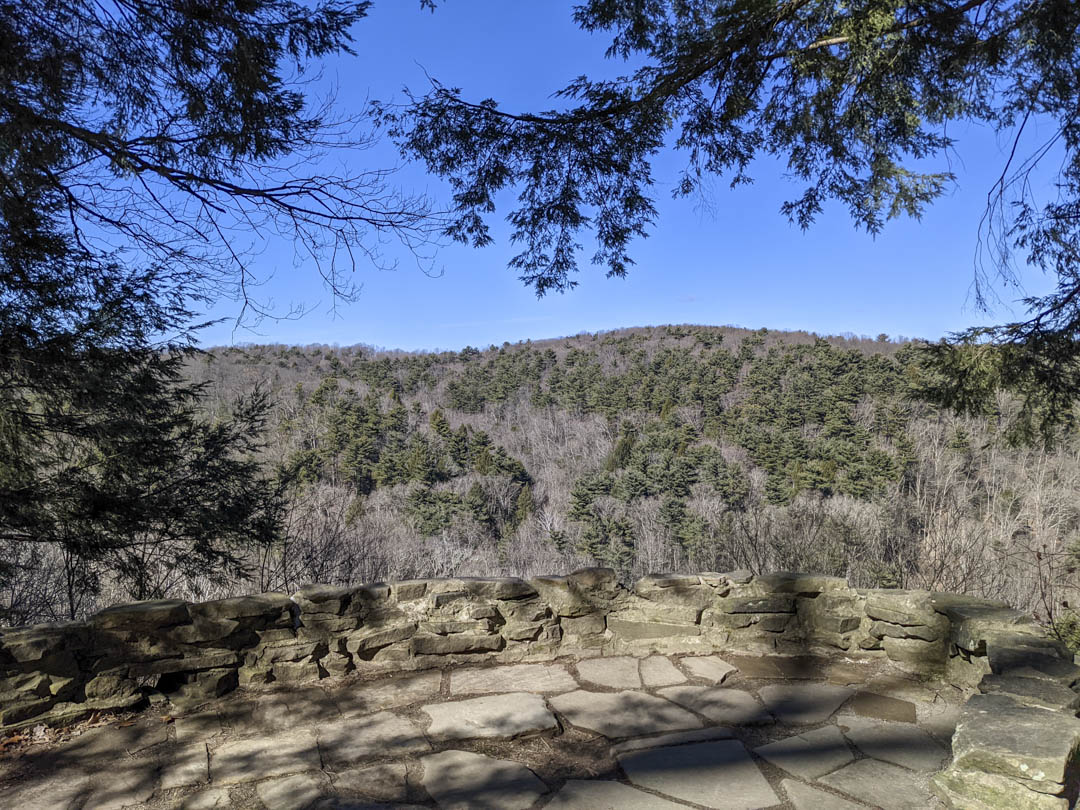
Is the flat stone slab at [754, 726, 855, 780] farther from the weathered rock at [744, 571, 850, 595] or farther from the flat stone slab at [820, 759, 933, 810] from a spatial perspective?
the weathered rock at [744, 571, 850, 595]

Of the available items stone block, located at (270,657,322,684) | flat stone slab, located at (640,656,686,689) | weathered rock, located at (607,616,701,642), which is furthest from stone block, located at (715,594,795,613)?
stone block, located at (270,657,322,684)

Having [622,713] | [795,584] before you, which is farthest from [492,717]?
[795,584]

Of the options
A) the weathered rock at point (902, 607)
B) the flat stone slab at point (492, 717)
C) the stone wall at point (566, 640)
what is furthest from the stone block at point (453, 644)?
the weathered rock at point (902, 607)

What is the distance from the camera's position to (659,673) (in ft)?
10.3

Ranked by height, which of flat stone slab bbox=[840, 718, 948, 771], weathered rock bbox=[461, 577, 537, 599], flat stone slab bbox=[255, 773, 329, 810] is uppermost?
weathered rock bbox=[461, 577, 537, 599]

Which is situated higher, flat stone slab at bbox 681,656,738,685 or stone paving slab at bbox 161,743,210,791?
stone paving slab at bbox 161,743,210,791

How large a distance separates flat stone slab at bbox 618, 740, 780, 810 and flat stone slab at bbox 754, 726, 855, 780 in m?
0.11

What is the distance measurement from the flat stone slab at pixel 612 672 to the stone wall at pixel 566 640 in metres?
0.11

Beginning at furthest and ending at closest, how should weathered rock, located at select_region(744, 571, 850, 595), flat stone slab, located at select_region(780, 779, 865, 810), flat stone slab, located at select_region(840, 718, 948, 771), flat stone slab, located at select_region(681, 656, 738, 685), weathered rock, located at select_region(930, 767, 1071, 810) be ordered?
weathered rock, located at select_region(744, 571, 850, 595) < flat stone slab, located at select_region(681, 656, 738, 685) < flat stone slab, located at select_region(840, 718, 948, 771) < flat stone slab, located at select_region(780, 779, 865, 810) < weathered rock, located at select_region(930, 767, 1071, 810)

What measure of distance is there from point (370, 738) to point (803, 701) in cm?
176

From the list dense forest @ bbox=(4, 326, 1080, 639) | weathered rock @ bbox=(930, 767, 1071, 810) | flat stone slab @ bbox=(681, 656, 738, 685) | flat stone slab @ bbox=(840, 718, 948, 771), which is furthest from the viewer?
dense forest @ bbox=(4, 326, 1080, 639)

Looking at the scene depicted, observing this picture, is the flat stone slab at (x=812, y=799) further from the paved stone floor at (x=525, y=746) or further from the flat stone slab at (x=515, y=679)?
the flat stone slab at (x=515, y=679)

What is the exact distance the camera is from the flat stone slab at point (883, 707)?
2.68m

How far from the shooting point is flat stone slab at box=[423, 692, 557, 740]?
2527 mm
